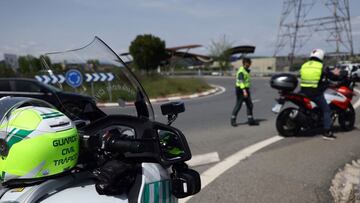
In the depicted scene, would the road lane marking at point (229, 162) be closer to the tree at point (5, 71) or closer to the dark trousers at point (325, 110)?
the dark trousers at point (325, 110)

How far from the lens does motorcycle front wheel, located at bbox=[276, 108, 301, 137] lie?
720cm

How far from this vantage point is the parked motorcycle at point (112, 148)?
1795 millimetres

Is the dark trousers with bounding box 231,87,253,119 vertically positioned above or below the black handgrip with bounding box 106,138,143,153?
below

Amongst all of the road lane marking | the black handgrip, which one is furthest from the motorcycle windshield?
the road lane marking

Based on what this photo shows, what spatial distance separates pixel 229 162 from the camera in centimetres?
535

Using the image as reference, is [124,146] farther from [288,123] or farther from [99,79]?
[288,123]

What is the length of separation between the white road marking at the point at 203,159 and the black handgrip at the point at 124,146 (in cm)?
333

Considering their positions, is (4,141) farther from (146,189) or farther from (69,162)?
(146,189)

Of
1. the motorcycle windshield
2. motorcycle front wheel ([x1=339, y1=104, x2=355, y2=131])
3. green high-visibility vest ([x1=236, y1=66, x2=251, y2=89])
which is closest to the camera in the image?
the motorcycle windshield

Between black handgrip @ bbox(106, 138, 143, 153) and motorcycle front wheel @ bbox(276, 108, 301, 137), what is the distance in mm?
5745

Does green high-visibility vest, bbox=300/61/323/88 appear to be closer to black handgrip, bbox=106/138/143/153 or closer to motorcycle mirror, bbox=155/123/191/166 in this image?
motorcycle mirror, bbox=155/123/191/166

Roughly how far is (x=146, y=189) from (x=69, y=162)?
414mm

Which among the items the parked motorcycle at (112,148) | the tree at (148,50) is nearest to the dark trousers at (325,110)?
the parked motorcycle at (112,148)

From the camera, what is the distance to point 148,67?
38.5 metres
